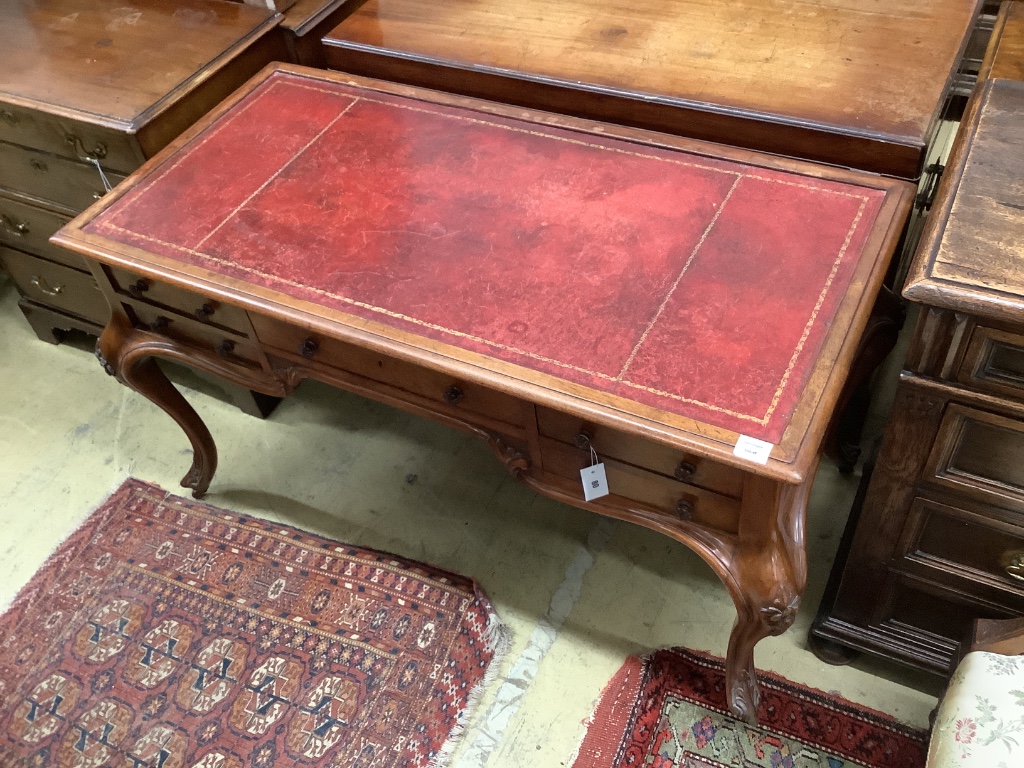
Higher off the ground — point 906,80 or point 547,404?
point 906,80

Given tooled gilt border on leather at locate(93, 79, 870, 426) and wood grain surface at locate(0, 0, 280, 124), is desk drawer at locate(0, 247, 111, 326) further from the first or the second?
tooled gilt border on leather at locate(93, 79, 870, 426)

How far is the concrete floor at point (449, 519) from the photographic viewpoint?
5.60 ft

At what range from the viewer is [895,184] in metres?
1.38

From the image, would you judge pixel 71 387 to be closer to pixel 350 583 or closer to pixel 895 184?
pixel 350 583

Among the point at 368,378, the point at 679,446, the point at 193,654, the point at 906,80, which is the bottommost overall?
the point at 193,654

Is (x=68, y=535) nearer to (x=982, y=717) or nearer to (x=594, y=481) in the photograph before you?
(x=594, y=481)

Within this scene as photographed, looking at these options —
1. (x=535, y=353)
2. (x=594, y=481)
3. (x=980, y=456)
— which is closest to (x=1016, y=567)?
(x=980, y=456)

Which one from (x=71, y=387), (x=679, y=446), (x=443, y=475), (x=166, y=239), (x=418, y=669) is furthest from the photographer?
(x=71, y=387)

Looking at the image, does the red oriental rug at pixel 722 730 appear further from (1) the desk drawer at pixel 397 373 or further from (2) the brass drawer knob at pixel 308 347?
(2) the brass drawer knob at pixel 308 347

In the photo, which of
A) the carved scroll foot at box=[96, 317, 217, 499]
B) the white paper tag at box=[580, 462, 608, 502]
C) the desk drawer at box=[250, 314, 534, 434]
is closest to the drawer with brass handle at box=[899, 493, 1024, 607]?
the white paper tag at box=[580, 462, 608, 502]

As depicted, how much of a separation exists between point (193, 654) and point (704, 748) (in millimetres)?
1083

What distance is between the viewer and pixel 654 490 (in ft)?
4.24

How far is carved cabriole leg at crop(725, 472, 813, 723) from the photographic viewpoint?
1.17 meters

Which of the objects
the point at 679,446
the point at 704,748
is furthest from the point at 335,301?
the point at 704,748
